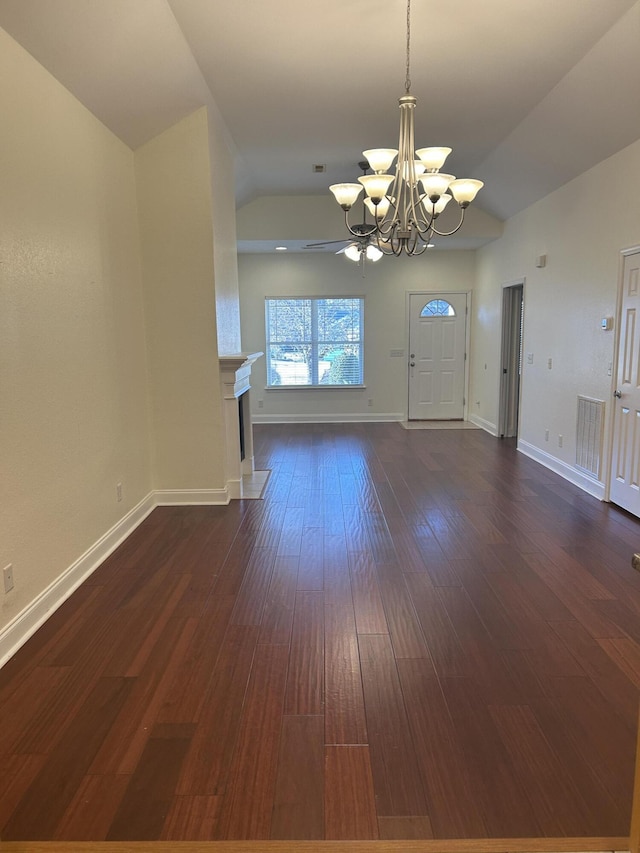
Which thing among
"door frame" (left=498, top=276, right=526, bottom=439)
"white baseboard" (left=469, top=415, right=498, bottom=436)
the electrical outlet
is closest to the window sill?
"white baseboard" (left=469, top=415, right=498, bottom=436)

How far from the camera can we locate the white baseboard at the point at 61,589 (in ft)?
8.18

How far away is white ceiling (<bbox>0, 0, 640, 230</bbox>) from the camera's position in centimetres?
300

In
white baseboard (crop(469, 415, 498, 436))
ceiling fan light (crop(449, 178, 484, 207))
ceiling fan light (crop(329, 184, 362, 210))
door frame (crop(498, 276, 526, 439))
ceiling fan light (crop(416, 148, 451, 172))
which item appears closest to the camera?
ceiling fan light (crop(416, 148, 451, 172))

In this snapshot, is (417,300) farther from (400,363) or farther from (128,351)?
(128,351)

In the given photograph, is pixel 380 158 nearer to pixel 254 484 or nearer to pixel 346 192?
pixel 346 192

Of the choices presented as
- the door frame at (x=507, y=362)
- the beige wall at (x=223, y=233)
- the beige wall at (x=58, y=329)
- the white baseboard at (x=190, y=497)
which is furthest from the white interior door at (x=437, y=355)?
the beige wall at (x=58, y=329)

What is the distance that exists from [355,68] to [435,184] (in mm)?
1459

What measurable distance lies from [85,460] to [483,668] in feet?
8.19

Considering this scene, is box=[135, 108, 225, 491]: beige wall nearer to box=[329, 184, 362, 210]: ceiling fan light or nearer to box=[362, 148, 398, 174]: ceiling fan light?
box=[329, 184, 362, 210]: ceiling fan light

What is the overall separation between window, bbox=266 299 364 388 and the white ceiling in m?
3.51

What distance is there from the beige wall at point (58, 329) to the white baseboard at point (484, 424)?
5294mm

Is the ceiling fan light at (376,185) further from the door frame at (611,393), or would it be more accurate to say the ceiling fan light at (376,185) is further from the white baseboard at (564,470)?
the white baseboard at (564,470)

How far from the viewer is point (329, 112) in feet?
14.8

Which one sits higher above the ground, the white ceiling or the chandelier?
the white ceiling
